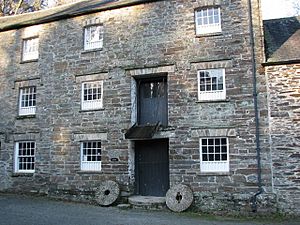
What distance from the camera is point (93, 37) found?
16969 millimetres

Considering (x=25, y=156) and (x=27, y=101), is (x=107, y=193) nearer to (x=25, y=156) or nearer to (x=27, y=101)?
(x=25, y=156)

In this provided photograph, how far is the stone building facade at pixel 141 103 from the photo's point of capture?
1379cm

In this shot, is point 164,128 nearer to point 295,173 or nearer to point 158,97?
point 158,97

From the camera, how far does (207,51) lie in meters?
14.7

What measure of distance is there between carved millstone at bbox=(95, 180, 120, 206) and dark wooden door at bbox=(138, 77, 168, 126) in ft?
9.87

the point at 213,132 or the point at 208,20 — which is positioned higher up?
the point at 208,20

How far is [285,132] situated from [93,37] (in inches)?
378

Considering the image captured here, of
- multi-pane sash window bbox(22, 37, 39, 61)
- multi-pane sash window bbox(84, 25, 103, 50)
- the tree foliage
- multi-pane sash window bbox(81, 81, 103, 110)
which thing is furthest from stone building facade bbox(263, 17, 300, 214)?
the tree foliage

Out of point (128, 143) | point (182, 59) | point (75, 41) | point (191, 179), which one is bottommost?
point (191, 179)

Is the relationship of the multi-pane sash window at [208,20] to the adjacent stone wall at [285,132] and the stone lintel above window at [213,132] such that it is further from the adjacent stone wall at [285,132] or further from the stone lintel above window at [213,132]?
the stone lintel above window at [213,132]

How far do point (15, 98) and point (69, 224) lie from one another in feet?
32.5

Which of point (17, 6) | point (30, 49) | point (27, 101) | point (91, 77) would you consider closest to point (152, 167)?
point (91, 77)

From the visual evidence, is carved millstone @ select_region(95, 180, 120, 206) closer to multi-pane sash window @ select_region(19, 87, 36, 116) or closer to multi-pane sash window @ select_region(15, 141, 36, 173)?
multi-pane sash window @ select_region(15, 141, 36, 173)

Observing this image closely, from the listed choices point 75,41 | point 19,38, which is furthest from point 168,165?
point 19,38
